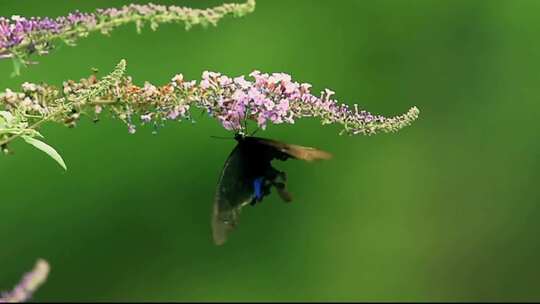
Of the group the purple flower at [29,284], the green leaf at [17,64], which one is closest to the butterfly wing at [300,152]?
the green leaf at [17,64]

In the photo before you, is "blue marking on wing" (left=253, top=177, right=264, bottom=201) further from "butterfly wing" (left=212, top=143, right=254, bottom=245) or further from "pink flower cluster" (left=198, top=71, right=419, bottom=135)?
"pink flower cluster" (left=198, top=71, right=419, bottom=135)

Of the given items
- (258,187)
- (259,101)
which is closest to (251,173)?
(258,187)

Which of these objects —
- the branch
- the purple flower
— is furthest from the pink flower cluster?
the purple flower

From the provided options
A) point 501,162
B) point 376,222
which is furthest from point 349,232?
point 501,162

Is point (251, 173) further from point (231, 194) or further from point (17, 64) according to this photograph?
point (17, 64)

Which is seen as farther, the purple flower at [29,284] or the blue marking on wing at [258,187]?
the blue marking on wing at [258,187]

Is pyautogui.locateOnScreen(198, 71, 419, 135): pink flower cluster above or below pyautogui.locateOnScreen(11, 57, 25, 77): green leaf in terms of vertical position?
above

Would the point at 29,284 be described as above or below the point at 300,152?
below

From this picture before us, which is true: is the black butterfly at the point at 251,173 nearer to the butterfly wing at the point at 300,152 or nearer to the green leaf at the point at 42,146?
the butterfly wing at the point at 300,152

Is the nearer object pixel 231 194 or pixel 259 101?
pixel 259 101
